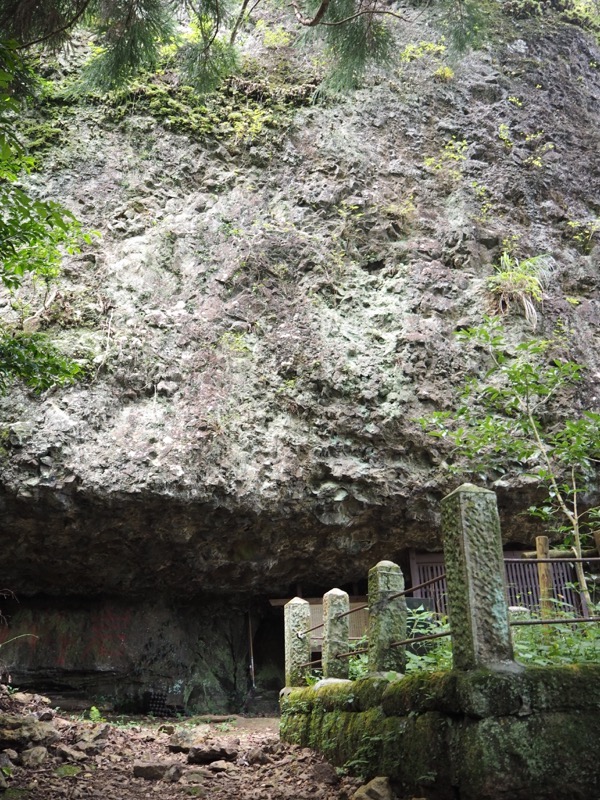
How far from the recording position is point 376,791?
372 cm

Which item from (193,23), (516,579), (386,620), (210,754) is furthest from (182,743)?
(193,23)

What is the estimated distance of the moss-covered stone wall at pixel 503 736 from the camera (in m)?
3.07

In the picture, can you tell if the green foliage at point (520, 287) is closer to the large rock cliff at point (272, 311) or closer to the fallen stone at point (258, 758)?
the large rock cliff at point (272, 311)

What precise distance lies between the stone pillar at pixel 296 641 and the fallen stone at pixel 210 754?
5.19 ft

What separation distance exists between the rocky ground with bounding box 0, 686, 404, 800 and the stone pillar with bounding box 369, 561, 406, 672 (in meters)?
0.82

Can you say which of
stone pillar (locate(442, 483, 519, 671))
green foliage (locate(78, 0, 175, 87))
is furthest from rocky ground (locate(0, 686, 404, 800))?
green foliage (locate(78, 0, 175, 87))

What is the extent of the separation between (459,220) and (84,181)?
7.26 m

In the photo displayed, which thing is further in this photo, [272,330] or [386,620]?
[272,330]

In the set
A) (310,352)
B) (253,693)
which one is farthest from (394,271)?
(253,693)

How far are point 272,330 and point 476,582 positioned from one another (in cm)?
802

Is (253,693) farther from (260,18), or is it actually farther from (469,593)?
(260,18)

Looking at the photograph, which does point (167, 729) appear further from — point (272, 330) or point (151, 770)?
Answer: point (272, 330)

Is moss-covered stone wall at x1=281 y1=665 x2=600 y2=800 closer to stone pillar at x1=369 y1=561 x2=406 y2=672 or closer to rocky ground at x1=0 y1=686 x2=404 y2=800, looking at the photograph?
rocky ground at x1=0 y1=686 x2=404 y2=800

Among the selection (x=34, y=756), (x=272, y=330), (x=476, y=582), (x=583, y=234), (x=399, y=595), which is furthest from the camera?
(x=583, y=234)
